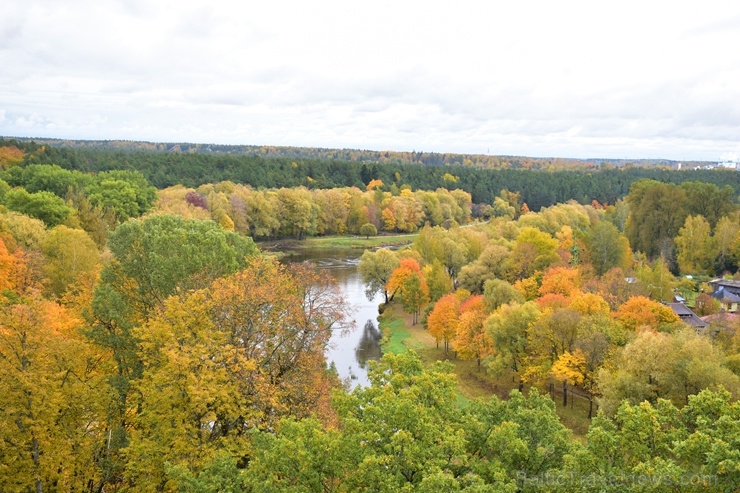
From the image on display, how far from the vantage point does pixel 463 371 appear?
129ft

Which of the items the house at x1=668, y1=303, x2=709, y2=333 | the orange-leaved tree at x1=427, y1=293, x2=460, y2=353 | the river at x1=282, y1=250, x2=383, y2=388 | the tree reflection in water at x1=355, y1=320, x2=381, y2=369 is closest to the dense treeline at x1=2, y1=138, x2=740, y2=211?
the river at x1=282, y1=250, x2=383, y2=388

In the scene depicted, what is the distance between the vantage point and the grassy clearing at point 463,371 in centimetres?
3147

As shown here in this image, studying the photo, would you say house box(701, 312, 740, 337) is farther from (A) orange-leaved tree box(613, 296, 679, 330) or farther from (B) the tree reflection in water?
(B) the tree reflection in water

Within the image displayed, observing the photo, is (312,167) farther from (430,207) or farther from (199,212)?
(199,212)

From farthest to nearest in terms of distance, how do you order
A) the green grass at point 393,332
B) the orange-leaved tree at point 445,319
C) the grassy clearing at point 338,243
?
1. the grassy clearing at point 338,243
2. the green grass at point 393,332
3. the orange-leaved tree at point 445,319

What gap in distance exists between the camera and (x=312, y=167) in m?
141

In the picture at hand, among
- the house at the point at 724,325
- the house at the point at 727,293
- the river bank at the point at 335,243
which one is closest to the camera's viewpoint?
the house at the point at 724,325

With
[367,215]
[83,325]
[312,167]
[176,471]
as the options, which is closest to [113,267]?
[83,325]

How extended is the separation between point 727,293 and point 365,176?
10237cm

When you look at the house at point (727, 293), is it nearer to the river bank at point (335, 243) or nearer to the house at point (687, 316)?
the house at point (687, 316)

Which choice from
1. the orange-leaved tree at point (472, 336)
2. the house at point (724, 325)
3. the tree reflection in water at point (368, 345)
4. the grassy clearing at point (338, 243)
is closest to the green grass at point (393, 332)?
the tree reflection in water at point (368, 345)

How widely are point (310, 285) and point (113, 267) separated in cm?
872

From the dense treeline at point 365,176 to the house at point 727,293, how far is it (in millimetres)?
84127

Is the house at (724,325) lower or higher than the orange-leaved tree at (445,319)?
higher
